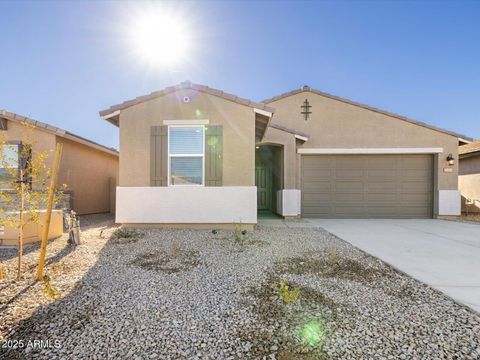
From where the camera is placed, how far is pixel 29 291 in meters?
2.70

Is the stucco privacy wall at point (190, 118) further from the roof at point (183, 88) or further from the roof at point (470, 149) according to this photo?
the roof at point (470, 149)

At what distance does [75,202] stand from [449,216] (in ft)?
47.6

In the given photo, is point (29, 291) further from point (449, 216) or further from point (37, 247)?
point (449, 216)

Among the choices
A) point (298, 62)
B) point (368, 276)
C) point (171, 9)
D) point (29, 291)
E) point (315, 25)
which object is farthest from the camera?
point (298, 62)

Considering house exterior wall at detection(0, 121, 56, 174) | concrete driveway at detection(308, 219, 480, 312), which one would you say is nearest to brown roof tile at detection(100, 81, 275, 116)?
house exterior wall at detection(0, 121, 56, 174)

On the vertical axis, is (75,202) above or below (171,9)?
below

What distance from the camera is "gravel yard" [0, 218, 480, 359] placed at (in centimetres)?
181

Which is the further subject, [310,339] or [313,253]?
[313,253]

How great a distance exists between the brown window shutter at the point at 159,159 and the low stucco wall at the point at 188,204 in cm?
21

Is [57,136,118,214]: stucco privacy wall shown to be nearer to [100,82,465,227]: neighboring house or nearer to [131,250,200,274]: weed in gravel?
[100,82,465,227]: neighboring house

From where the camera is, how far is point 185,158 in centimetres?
634

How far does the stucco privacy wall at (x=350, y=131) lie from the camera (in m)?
9.16

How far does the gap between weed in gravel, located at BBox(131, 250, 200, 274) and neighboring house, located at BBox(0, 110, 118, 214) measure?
236 inches

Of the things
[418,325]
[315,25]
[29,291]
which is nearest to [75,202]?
[29,291]
